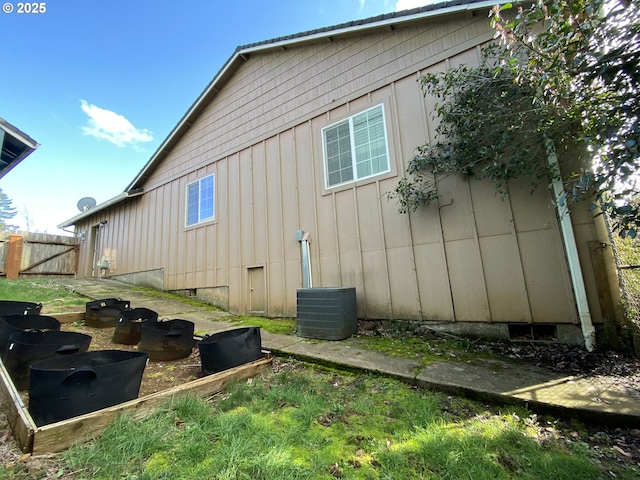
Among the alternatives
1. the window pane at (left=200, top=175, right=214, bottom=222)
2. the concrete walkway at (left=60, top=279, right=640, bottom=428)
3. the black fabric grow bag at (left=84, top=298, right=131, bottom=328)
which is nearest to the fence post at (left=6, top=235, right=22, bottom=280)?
the window pane at (left=200, top=175, right=214, bottom=222)

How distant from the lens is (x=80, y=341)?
280 cm

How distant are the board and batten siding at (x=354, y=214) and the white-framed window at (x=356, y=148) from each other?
0.15m

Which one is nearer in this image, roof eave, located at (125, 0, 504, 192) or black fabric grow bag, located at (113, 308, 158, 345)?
black fabric grow bag, located at (113, 308, 158, 345)

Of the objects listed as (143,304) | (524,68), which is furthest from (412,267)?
(143,304)

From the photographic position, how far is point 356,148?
552cm

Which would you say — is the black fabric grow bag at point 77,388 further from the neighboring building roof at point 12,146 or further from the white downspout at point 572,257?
the neighboring building roof at point 12,146

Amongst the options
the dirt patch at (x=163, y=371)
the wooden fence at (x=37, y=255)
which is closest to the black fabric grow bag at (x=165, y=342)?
the dirt patch at (x=163, y=371)

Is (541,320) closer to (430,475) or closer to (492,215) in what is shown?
(492,215)

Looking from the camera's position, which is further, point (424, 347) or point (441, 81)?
point (441, 81)

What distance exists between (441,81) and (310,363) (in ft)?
16.1

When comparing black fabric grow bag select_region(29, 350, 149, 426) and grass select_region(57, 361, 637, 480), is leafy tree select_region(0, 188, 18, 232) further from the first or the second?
grass select_region(57, 361, 637, 480)

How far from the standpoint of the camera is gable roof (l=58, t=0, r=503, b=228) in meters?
4.54

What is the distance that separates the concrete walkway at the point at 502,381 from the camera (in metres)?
2.06

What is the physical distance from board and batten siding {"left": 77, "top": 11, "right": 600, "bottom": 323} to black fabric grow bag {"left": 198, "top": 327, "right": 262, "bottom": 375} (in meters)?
2.51
